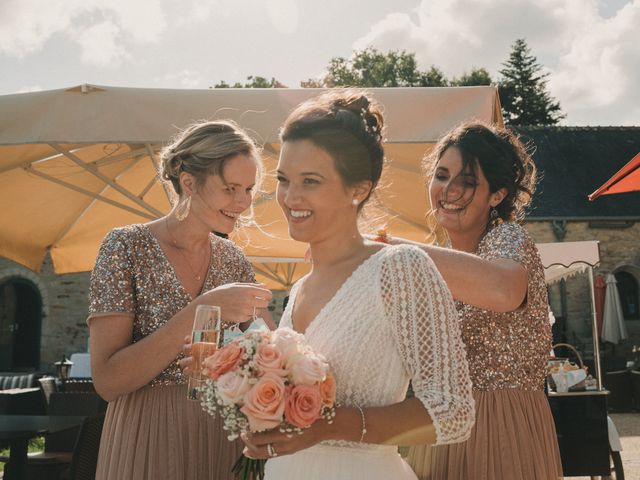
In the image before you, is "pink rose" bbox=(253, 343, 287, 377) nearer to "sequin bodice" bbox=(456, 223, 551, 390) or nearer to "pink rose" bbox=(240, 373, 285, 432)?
"pink rose" bbox=(240, 373, 285, 432)

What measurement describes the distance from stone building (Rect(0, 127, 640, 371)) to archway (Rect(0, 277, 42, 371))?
0.09 ft

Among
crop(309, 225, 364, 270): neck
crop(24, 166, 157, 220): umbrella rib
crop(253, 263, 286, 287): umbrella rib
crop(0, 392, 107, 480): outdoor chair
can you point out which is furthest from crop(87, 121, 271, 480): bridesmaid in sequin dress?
crop(253, 263, 286, 287): umbrella rib

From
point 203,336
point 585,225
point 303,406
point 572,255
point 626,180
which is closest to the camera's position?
point 303,406

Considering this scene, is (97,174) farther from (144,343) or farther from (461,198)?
(461,198)

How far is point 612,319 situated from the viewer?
70.1 ft

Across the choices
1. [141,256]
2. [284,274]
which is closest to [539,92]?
[284,274]

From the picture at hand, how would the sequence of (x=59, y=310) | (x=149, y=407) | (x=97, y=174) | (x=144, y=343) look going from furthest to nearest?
1. (x=59, y=310)
2. (x=97, y=174)
3. (x=149, y=407)
4. (x=144, y=343)

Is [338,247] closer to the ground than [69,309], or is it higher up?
closer to the ground

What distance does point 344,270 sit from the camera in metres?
1.98

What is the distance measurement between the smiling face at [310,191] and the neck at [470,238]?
83cm

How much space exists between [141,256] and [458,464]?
4.15 feet

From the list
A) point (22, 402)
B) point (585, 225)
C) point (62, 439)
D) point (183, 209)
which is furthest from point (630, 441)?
point (585, 225)

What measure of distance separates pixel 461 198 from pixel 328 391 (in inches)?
45.9

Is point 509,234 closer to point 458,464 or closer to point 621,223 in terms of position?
point 458,464
